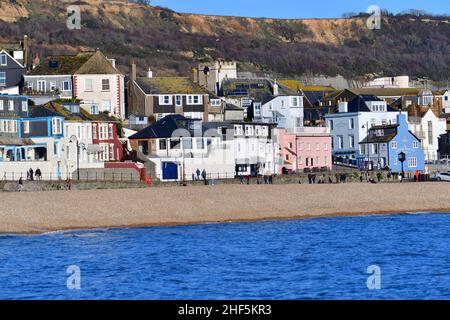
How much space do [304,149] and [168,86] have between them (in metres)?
13.4

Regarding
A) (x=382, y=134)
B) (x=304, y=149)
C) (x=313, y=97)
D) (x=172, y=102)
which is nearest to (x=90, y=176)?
(x=172, y=102)

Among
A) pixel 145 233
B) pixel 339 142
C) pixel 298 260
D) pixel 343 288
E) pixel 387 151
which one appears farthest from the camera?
pixel 339 142

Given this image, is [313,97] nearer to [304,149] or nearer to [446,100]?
[446,100]

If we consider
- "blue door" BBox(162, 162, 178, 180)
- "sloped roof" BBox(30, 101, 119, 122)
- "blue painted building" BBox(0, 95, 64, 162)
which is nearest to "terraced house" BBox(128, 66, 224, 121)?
"sloped roof" BBox(30, 101, 119, 122)

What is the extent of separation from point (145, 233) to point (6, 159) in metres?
27.8

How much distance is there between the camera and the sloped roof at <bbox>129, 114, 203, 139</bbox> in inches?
3647

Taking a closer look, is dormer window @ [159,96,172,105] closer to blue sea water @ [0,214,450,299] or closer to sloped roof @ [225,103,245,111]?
sloped roof @ [225,103,245,111]

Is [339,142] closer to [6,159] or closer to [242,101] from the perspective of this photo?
[242,101]

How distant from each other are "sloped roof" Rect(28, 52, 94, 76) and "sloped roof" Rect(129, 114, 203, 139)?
46.9 ft

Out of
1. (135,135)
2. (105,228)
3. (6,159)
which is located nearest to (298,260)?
(105,228)

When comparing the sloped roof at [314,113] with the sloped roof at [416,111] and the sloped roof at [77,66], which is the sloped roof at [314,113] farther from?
the sloped roof at [77,66]

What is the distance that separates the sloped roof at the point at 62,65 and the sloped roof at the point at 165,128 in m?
14.3

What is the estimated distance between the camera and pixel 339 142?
379 feet

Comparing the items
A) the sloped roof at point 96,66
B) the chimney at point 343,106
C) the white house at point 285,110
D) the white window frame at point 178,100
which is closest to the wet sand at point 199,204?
the white window frame at point 178,100
